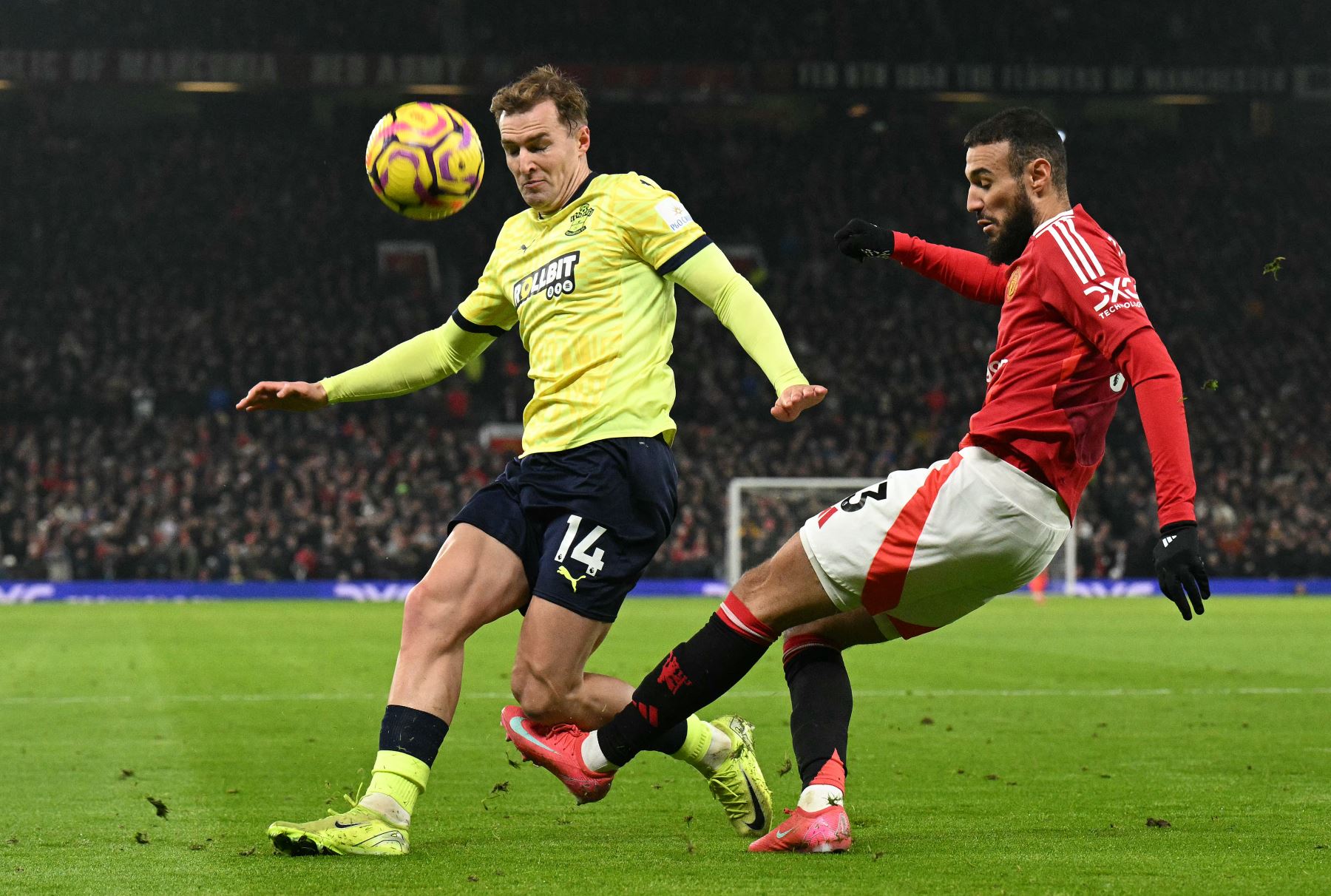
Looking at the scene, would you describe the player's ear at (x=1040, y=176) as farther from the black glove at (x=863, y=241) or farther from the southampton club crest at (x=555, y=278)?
the southampton club crest at (x=555, y=278)

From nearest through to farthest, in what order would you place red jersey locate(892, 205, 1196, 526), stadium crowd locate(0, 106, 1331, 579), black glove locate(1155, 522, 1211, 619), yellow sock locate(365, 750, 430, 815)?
1. black glove locate(1155, 522, 1211, 619)
2. red jersey locate(892, 205, 1196, 526)
3. yellow sock locate(365, 750, 430, 815)
4. stadium crowd locate(0, 106, 1331, 579)

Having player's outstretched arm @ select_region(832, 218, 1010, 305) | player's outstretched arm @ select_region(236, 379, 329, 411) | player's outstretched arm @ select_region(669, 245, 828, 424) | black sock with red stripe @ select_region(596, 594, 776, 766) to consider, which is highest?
player's outstretched arm @ select_region(832, 218, 1010, 305)

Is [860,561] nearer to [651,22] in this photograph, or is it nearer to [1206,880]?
[1206,880]

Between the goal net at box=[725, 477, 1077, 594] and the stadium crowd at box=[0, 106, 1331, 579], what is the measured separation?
0.27 ft

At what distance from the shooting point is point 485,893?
384 cm

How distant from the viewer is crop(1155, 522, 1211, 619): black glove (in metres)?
3.84

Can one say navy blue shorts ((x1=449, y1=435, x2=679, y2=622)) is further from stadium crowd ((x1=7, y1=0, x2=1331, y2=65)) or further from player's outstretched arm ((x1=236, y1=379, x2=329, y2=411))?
stadium crowd ((x1=7, y1=0, x2=1331, y2=65))

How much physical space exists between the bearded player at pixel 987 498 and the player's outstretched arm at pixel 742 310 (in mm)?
416

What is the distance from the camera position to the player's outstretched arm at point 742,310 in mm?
4512

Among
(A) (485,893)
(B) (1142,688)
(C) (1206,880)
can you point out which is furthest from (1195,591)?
(B) (1142,688)

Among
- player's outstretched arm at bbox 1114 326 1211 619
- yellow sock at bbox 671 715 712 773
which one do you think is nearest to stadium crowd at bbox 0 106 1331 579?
yellow sock at bbox 671 715 712 773

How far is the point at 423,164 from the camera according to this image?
18.8 feet

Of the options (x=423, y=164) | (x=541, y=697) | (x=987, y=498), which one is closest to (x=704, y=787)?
(x=541, y=697)

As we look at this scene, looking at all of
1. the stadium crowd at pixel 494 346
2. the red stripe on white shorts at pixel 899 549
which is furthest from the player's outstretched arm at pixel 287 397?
the stadium crowd at pixel 494 346
